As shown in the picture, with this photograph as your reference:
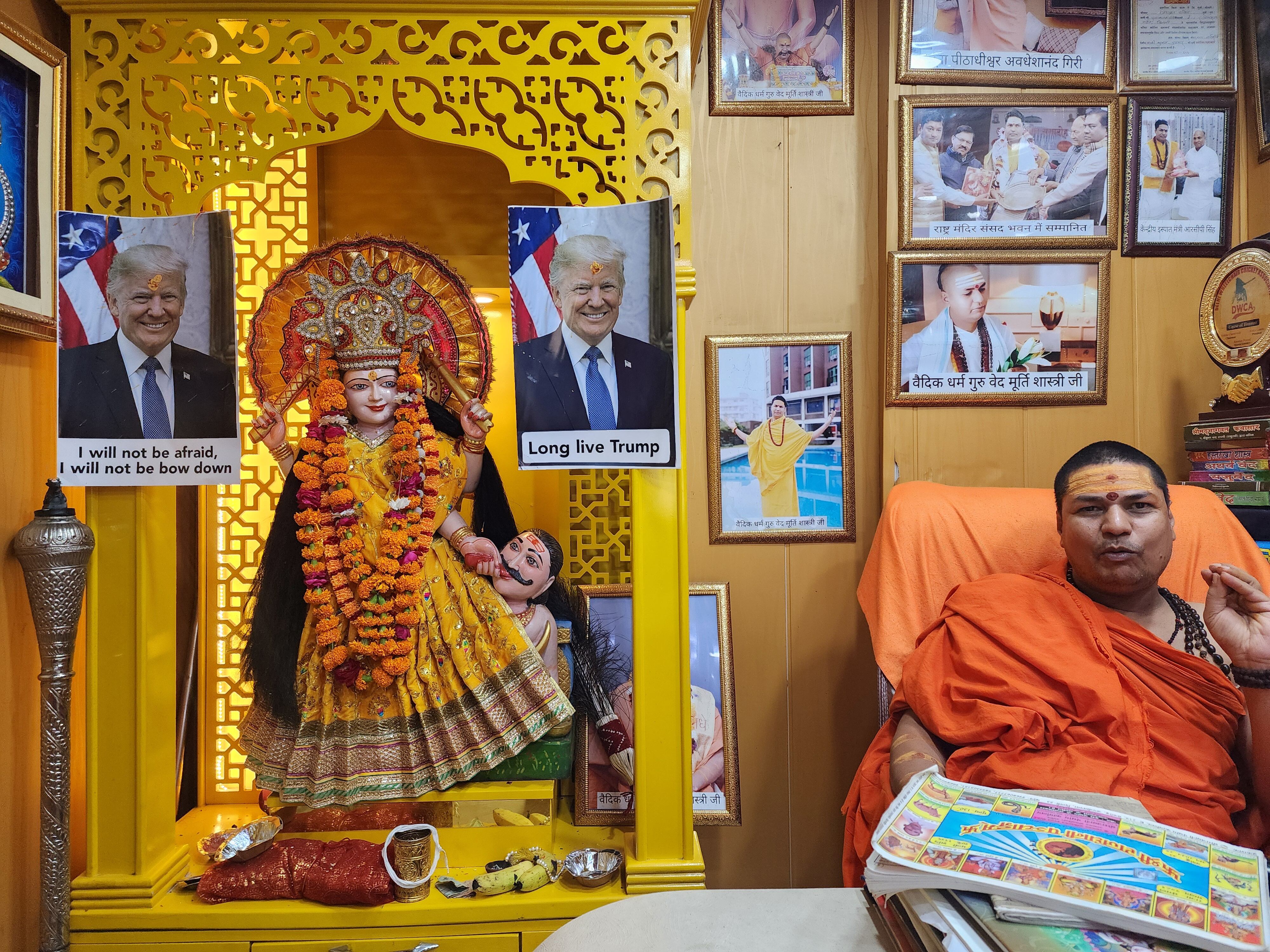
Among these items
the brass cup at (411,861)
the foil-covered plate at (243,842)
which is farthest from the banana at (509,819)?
the foil-covered plate at (243,842)

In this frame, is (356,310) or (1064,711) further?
(356,310)

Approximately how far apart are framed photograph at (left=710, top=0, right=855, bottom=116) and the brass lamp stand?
100 inches

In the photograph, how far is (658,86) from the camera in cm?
227

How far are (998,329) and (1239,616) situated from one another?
5.17 feet

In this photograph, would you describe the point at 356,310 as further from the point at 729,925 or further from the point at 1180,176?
the point at 1180,176

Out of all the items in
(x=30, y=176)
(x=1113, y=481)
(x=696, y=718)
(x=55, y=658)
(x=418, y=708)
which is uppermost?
(x=30, y=176)

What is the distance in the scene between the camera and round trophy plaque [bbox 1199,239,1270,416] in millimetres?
2549

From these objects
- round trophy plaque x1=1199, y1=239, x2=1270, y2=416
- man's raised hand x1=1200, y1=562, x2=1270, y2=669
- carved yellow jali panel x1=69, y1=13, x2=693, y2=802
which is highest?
carved yellow jali panel x1=69, y1=13, x2=693, y2=802

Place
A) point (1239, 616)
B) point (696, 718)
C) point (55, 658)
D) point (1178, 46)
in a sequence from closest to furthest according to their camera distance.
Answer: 1. point (1239, 616)
2. point (55, 658)
3. point (696, 718)
4. point (1178, 46)

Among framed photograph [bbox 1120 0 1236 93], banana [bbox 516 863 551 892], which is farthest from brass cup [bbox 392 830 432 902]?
framed photograph [bbox 1120 0 1236 93]

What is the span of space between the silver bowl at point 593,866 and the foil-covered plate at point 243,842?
A: 2.75 feet

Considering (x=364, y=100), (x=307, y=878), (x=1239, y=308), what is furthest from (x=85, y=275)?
(x=1239, y=308)

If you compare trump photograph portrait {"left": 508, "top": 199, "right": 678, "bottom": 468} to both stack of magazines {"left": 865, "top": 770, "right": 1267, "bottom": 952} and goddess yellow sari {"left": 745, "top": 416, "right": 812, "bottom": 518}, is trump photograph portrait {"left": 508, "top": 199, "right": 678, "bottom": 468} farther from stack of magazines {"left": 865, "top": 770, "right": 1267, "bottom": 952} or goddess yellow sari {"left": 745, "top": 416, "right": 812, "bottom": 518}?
stack of magazines {"left": 865, "top": 770, "right": 1267, "bottom": 952}

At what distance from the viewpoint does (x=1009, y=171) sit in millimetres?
3068
